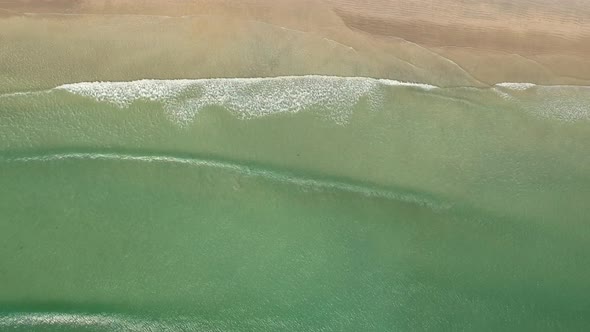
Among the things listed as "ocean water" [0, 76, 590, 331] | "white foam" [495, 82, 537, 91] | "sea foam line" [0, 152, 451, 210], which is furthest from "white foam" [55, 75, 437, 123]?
"white foam" [495, 82, 537, 91]

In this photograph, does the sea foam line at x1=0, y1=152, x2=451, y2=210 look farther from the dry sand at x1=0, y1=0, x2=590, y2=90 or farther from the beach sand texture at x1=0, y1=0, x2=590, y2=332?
the dry sand at x1=0, y1=0, x2=590, y2=90

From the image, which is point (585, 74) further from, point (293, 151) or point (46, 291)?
point (46, 291)

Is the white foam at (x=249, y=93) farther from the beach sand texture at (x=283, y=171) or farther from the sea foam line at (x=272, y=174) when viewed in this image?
the sea foam line at (x=272, y=174)

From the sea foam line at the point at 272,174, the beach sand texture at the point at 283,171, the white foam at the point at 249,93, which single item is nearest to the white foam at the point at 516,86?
the beach sand texture at the point at 283,171

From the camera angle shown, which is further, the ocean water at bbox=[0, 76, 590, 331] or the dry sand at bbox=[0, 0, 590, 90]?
the dry sand at bbox=[0, 0, 590, 90]

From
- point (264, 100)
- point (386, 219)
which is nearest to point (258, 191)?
point (264, 100)

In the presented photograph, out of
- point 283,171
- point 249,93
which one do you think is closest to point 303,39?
point 249,93
